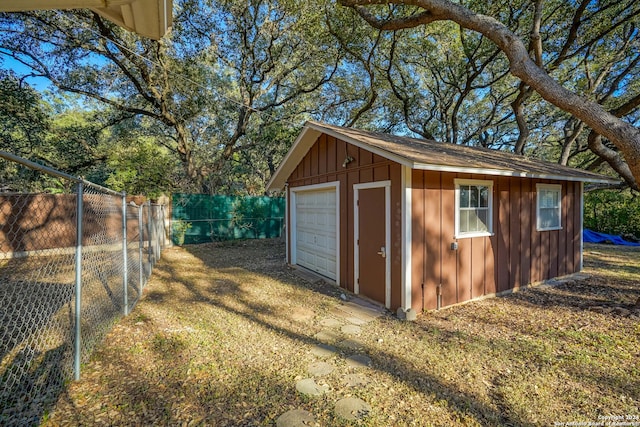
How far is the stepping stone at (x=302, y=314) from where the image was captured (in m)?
4.66

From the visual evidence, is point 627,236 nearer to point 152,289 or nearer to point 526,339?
point 526,339

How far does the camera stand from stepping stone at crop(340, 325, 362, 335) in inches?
165

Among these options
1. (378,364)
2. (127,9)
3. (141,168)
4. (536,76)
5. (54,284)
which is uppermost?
(536,76)

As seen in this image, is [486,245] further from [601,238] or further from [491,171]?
[601,238]

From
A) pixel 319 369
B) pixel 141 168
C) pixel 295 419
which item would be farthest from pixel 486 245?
pixel 141 168

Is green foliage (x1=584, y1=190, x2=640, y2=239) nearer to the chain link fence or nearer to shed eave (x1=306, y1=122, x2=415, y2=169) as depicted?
shed eave (x1=306, y1=122, x2=415, y2=169)

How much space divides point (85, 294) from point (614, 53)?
49.3 ft

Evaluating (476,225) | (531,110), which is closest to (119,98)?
(476,225)

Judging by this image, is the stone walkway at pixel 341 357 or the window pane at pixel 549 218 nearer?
the stone walkway at pixel 341 357

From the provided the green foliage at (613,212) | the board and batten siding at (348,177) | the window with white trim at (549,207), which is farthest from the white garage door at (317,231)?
the green foliage at (613,212)

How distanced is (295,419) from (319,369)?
2.58 ft

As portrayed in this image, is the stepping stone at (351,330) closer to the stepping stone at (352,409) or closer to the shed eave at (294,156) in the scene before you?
the stepping stone at (352,409)

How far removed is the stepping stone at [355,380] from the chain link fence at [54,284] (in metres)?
2.53

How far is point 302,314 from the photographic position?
15.9 ft
